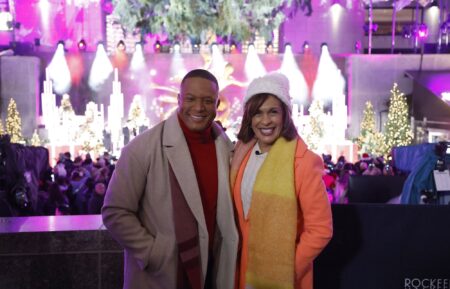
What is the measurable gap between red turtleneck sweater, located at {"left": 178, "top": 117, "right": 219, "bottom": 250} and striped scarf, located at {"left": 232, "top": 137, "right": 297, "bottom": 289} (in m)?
0.20

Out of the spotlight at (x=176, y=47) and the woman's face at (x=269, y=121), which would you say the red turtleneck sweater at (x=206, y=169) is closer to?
the woman's face at (x=269, y=121)

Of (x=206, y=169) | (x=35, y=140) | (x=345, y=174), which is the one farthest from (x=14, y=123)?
(x=206, y=169)

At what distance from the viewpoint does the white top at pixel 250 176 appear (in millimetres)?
2955

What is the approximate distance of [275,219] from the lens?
285 centimetres

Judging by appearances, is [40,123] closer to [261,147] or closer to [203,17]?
[203,17]

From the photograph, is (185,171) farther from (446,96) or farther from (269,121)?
(446,96)

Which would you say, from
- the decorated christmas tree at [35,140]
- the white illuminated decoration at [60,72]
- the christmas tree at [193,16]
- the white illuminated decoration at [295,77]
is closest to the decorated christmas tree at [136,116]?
the white illuminated decoration at [60,72]

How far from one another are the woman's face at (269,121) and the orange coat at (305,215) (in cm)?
13

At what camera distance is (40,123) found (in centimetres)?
2127

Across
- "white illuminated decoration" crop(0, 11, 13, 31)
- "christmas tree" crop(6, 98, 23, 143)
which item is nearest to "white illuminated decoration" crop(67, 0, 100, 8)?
"white illuminated decoration" crop(0, 11, 13, 31)

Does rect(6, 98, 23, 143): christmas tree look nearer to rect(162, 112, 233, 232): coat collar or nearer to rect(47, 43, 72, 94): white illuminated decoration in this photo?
rect(47, 43, 72, 94): white illuminated decoration

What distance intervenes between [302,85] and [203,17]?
474cm

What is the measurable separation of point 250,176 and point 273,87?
19.1 inches

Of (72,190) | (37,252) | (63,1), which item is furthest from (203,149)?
(63,1)
